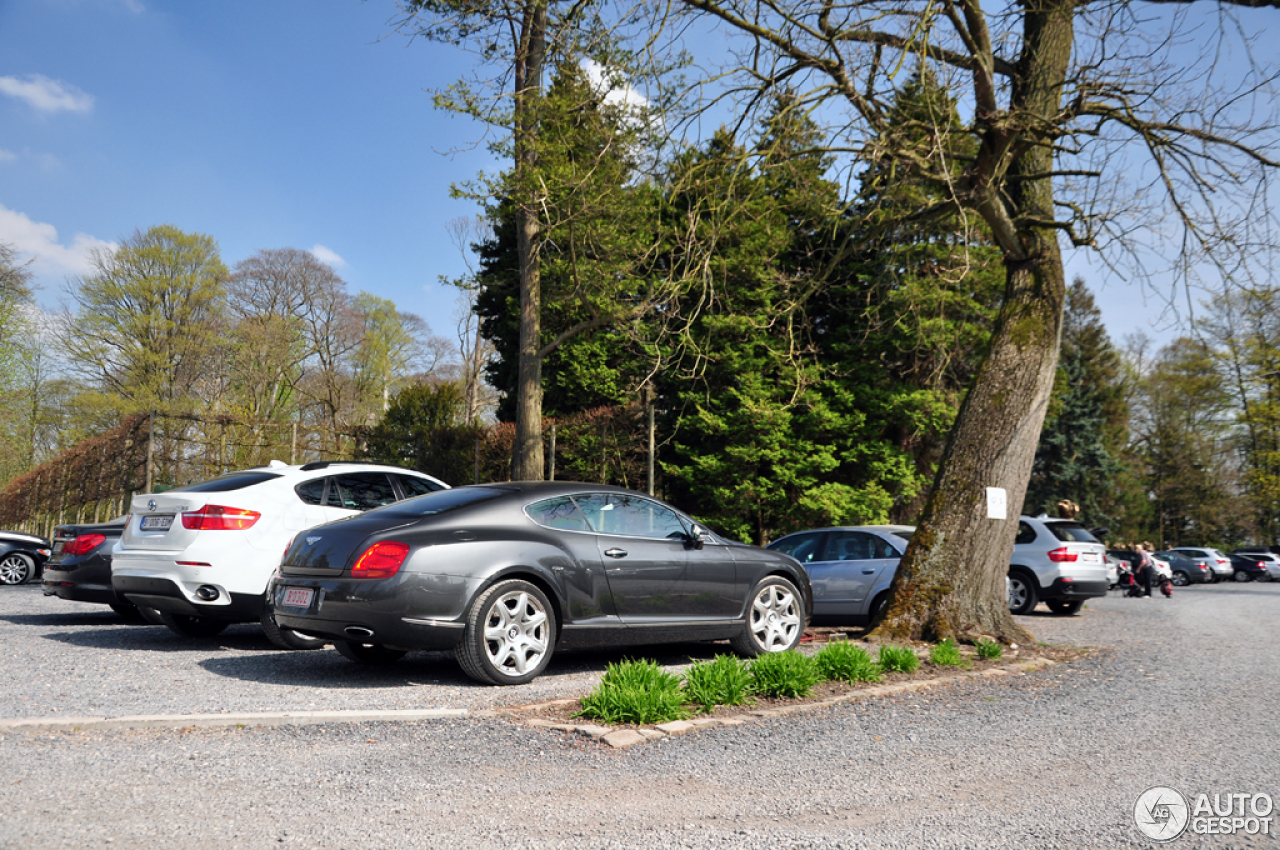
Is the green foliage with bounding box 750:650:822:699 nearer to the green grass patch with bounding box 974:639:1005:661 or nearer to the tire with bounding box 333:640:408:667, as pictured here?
the green grass patch with bounding box 974:639:1005:661

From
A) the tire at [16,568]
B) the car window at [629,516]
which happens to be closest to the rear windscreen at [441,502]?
the car window at [629,516]

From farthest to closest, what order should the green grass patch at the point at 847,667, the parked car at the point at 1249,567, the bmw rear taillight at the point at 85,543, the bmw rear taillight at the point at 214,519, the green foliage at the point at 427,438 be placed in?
1. the parked car at the point at 1249,567
2. the green foliage at the point at 427,438
3. the bmw rear taillight at the point at 85,543
4. the bmw rear taillight at the point at 214,519
5. the green grass patch at the point at 847,667

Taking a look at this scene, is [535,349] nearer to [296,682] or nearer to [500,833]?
[296,682]

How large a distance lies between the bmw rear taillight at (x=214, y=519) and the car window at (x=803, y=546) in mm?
6773

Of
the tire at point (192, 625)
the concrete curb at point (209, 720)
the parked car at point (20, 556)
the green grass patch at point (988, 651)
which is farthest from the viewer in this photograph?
the parked car at point (20, 556)

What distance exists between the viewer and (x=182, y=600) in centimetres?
785

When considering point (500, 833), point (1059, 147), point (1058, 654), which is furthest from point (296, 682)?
point (1059, 147)

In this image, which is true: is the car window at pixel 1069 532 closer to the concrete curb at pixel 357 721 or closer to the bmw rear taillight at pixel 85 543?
the concrete curb at pixel 357 721

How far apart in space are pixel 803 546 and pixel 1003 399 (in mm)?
3770

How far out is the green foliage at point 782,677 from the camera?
623 cm

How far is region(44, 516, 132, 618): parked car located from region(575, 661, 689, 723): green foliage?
21.5 ft

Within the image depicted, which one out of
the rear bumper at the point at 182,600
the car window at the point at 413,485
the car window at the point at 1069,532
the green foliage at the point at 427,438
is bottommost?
the rear bumper at the point at 182,600

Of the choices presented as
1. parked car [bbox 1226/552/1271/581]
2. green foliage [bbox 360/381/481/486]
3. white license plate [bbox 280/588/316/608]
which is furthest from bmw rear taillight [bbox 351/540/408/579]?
parked car [bbox 1226/552/1271/581]

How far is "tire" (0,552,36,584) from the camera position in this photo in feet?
50.9
